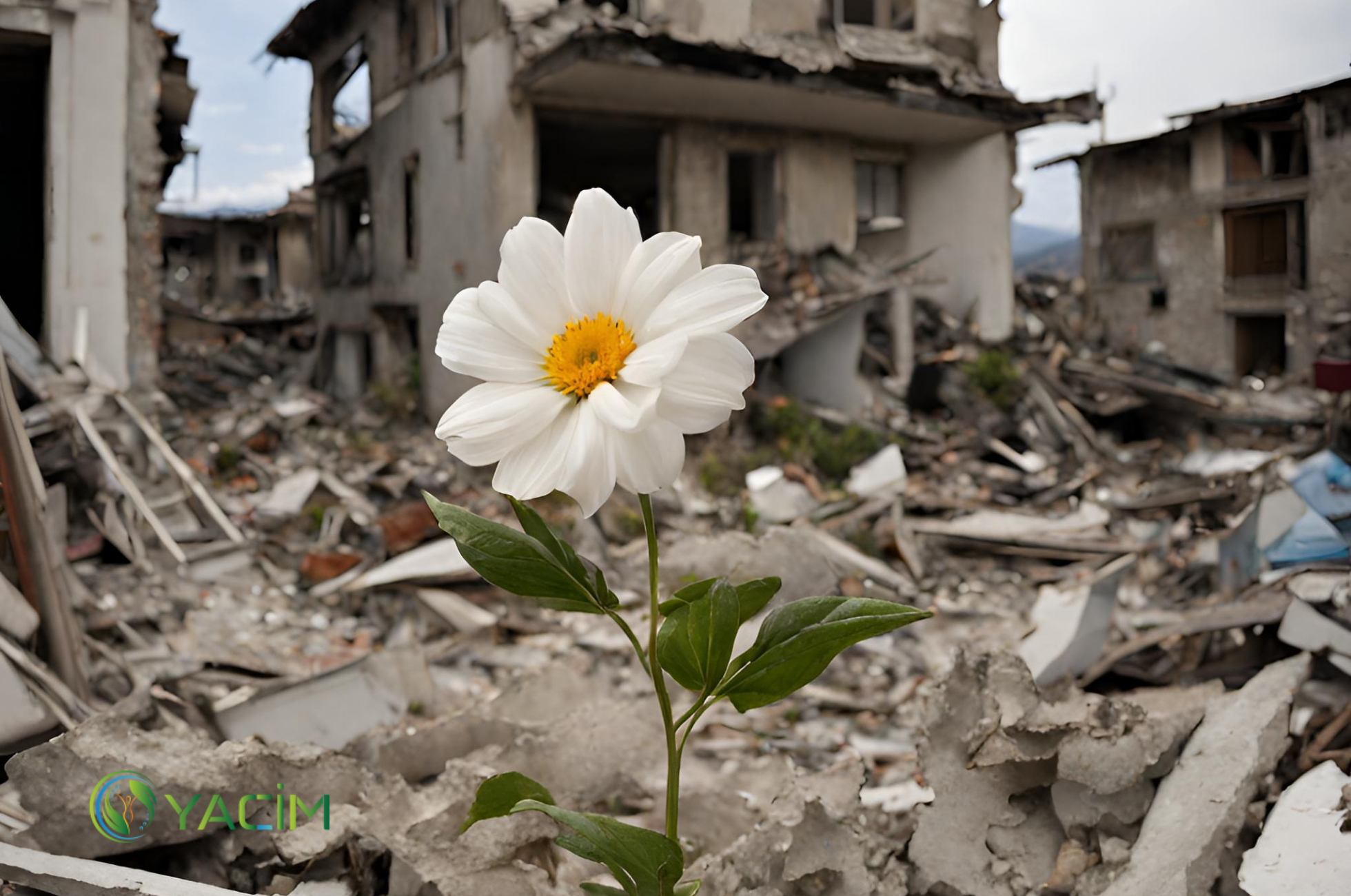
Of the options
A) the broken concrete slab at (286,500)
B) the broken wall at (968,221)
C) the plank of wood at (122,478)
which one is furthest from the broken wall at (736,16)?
the plank of wood at (122,478)

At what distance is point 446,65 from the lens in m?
9.91

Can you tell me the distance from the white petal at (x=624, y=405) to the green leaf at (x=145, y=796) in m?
1.34

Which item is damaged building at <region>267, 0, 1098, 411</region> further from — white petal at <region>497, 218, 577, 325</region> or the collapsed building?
the collapsed building

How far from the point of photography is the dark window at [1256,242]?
1142cm

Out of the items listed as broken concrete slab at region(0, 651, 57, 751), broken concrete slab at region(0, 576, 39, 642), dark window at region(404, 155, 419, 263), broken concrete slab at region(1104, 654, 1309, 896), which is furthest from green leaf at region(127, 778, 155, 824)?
dark window at region(404, 155, 419, 263)

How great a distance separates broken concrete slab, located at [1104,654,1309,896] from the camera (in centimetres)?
169

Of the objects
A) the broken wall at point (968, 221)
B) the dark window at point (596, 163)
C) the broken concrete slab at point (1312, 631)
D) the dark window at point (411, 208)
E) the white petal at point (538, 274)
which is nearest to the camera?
the white petal at point (538, 274)

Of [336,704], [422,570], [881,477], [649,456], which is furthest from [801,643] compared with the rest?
[881,477]

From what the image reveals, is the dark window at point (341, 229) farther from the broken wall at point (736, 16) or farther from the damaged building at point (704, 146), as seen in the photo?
the broken wall at point (736, 16)

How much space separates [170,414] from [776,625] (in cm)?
924

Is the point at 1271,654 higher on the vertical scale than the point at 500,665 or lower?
higher

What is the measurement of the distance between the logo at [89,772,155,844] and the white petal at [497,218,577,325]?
4.30 ft

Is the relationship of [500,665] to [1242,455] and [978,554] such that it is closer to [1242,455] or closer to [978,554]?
[978,554]

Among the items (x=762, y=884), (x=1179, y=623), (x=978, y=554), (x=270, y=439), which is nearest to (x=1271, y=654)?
(x=1179, y=623)
